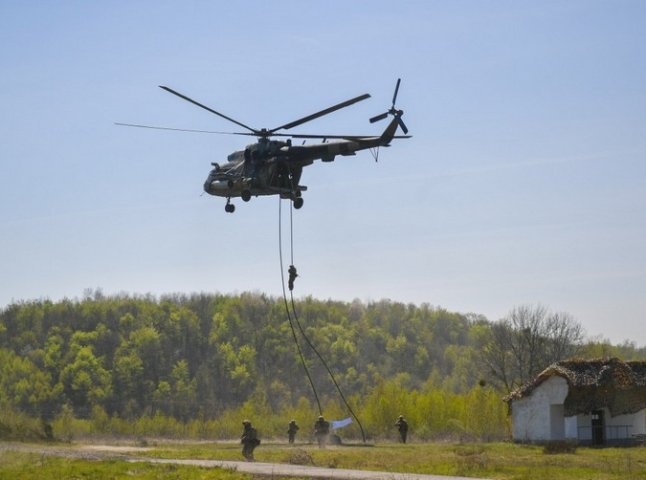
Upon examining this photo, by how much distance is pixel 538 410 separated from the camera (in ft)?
173

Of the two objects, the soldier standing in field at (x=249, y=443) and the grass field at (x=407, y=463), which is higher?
the soldier standing in field at (x=249, y=443)

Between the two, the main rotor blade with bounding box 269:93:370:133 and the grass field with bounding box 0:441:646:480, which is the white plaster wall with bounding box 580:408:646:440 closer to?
the grass field with bounding box 0:441:646:480

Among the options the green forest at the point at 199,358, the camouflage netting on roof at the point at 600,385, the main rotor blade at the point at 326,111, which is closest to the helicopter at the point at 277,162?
the main rotor blade at the point at 326,111

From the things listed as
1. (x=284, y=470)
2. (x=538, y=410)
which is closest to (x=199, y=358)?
(x=538, y=410)

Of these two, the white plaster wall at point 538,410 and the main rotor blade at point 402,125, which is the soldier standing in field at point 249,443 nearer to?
the main rotor blade at point 402,125

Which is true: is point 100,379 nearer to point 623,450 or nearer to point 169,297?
point 169,297

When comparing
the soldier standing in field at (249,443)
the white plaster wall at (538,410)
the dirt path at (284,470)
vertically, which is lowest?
the dirt path at (284,470)

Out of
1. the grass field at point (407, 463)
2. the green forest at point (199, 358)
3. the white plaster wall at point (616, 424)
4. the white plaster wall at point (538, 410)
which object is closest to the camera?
the grass field at point (407, 463)

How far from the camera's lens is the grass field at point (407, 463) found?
31.1 metres

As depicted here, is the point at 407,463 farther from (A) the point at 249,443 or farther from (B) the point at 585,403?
(B) the point at 585,403

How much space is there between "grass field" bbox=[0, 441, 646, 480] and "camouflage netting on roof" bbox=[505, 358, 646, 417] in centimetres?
600

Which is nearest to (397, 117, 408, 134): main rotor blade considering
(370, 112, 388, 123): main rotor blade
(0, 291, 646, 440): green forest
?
(370, 112, 388, 123): main rotor blade

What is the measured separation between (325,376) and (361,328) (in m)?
18.4

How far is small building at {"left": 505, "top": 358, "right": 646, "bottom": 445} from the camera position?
5116cm
